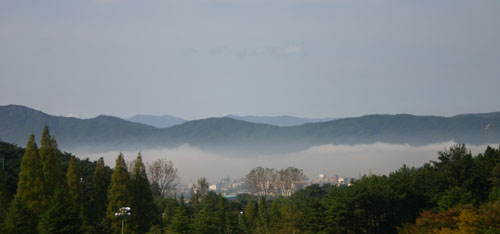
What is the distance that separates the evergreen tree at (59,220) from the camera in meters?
29.7

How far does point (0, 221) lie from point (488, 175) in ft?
114

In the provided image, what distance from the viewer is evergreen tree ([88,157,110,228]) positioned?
38772 millimetres

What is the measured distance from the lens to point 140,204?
3941 cm

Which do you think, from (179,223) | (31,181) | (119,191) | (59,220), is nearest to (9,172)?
(31,181)

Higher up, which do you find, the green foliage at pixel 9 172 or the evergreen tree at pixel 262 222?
the green foliage at pixel 9 172

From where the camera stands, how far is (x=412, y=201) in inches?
1730

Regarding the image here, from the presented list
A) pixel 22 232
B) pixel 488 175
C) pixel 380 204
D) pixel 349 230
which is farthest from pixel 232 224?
pixel 488 175

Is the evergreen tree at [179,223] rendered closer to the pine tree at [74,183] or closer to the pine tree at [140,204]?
the pine tree at [140,204]

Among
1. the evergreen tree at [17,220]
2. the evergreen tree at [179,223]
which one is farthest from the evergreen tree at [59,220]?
the evergreen tree at [179,223]

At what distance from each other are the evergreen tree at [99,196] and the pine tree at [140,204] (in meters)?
2.32

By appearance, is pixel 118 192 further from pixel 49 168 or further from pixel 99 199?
pixel 49 168

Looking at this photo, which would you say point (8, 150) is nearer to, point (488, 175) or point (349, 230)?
point (349, 230)

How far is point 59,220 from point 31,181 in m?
6.49

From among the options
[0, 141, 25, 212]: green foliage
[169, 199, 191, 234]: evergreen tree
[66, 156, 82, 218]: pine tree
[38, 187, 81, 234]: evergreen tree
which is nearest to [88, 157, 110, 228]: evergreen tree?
[66, 156, 82, 218]: pine tree
